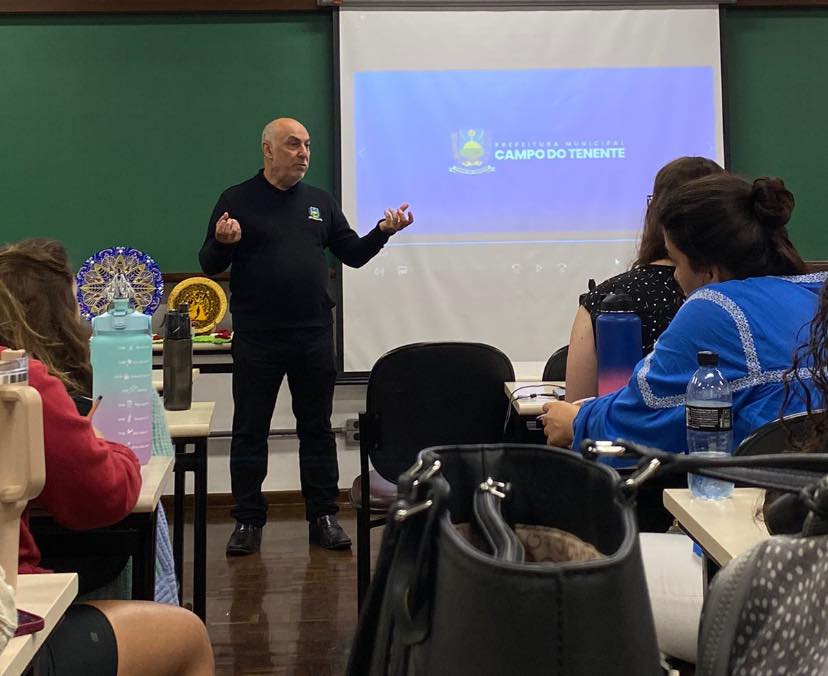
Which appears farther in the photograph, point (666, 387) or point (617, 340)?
point (617, 340)

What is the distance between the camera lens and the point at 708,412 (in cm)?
165

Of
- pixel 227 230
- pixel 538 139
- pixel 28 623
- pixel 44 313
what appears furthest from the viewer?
pixel 538 139

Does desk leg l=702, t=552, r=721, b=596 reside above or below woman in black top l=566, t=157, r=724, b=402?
below

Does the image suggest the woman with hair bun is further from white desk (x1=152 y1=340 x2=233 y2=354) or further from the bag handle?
white desk (x1=152 y1=340 x2=233 y2=354)

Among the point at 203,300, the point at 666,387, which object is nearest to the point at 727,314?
the point at 666,387

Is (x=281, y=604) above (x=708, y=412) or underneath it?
underneath

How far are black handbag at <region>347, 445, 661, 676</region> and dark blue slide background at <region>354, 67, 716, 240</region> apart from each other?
3.92 metres

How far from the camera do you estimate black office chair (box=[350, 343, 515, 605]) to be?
2.88 metres

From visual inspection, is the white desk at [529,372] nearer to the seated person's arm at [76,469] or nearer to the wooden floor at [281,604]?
the wooden floor at [281,604]

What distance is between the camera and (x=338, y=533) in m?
3.85

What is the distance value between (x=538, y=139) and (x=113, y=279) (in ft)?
6.79

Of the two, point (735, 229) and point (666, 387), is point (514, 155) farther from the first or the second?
point (666, 387)

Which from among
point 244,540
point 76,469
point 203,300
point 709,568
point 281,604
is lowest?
point 281,604

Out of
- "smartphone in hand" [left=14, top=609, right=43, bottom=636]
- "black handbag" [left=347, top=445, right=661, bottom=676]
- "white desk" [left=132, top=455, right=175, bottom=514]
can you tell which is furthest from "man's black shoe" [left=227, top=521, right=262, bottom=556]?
"black handbag" [left=347, top=445, right=661, bottom=676]
